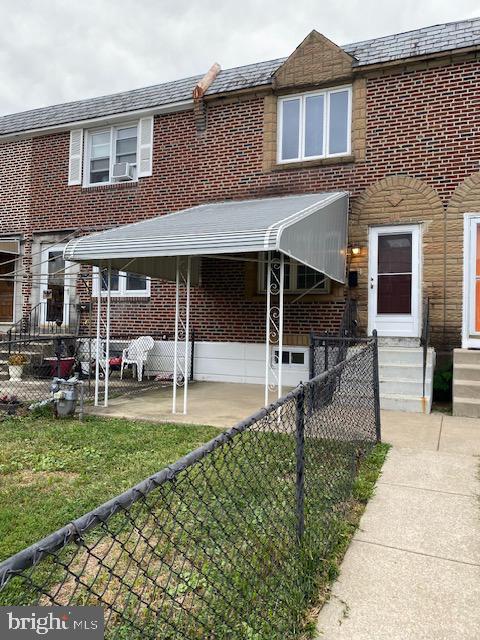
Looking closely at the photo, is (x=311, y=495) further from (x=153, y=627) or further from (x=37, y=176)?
(x=37, y=176)

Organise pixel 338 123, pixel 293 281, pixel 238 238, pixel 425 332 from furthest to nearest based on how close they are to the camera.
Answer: pixel 293 281 → pixel 338 123 → pixel 425 332 → pixel 238 238

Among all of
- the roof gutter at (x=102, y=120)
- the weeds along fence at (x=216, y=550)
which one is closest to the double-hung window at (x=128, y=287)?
the roof gutter at (x=102, y=120)

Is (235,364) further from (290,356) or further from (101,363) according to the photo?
(101,363)

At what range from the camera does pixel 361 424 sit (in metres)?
5.12

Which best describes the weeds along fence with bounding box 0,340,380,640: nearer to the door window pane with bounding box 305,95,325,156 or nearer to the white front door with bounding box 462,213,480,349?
the white front door with bounding box 462,213,480,349

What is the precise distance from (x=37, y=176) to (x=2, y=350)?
5.08 metres

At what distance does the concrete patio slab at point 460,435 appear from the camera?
550cm

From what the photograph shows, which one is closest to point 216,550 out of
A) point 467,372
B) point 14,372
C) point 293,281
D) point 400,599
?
point 400,599

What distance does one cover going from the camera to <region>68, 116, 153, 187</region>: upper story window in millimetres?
12133

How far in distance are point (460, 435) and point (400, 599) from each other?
158 inches

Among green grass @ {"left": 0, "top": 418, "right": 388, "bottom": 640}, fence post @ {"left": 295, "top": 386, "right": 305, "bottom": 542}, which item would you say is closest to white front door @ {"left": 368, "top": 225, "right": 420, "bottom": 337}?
green grass @ {"left": 0, "top": 418, "right": 388, "bottom": 640}

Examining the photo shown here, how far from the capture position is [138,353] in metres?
11.4

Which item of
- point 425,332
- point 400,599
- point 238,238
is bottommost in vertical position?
point 400,599

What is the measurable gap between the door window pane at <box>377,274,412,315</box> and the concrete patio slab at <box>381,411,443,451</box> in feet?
8.81
